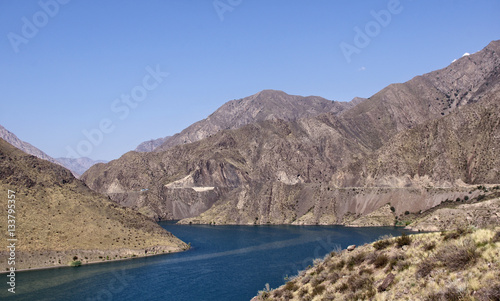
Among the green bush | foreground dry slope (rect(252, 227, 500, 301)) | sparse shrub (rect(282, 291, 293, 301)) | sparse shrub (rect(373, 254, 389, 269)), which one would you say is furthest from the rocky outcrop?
the green bush

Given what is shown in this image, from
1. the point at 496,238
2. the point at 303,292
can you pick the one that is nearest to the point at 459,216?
the point at 303,292

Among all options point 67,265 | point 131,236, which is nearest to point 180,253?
point 131,236

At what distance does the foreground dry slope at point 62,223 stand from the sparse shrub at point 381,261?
88.0m

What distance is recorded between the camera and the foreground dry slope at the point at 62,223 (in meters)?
96.5

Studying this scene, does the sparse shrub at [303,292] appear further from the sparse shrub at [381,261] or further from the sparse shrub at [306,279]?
the sparse shrub at [381,261]

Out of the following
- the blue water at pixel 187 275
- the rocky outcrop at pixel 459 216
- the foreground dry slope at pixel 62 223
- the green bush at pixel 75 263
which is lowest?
the rocky outcrop at pixel 459 216

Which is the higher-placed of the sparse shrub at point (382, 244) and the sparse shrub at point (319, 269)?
the sparse shrub at point (382, 244)

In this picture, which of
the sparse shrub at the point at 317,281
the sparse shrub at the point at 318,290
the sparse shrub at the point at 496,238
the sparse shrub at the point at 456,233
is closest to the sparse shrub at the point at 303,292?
the sparse shrub at the point at 317,281

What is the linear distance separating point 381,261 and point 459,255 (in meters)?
7.71

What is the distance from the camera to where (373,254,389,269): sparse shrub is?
29.4 meters

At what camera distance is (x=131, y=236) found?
11644cm

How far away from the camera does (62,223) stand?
347ft

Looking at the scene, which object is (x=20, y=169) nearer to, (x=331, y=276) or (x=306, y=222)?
(x=331, y=276)

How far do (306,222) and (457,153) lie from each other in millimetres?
78233
